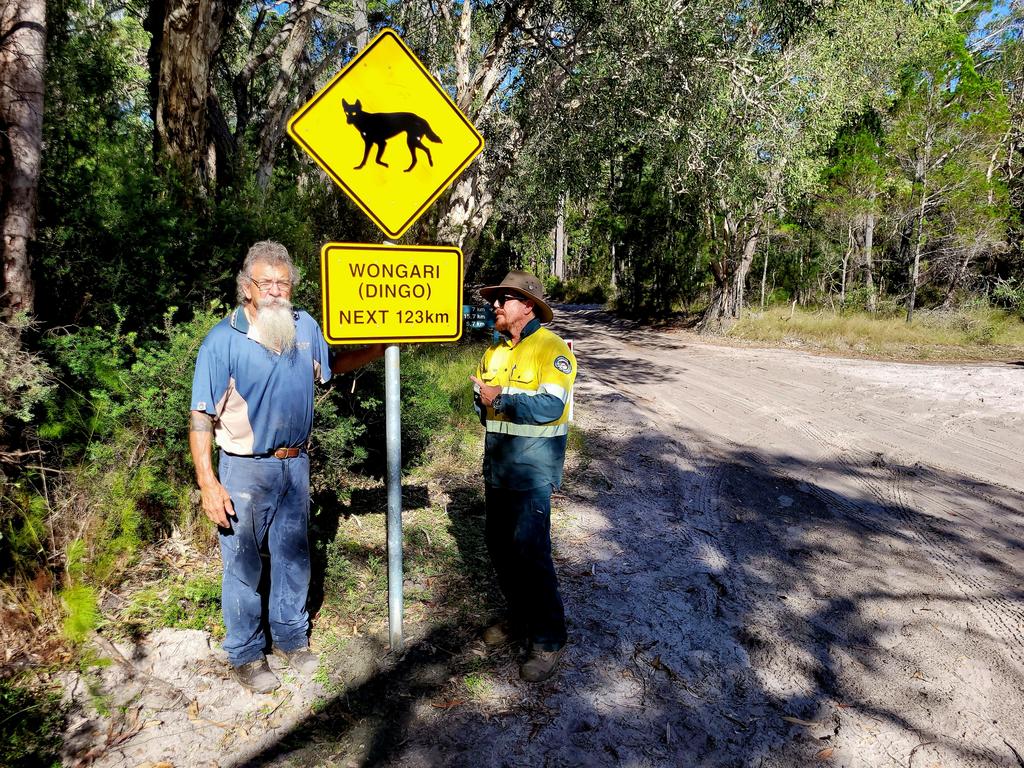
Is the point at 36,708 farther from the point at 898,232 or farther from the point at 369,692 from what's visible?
the point at 898,232

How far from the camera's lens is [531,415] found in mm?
2986

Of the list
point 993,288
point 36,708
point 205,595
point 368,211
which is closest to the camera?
point 36,708

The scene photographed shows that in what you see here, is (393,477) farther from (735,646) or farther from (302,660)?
(735,646)

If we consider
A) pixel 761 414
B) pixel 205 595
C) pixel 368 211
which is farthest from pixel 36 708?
pixel 761 414

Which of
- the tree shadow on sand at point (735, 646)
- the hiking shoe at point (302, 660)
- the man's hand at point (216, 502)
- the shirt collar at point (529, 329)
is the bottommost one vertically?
the tree shadow on sand at point (735, 646)

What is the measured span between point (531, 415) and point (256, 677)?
1.81 metres

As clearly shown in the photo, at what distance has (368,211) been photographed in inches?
114

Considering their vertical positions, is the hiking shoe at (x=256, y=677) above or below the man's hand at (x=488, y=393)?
below

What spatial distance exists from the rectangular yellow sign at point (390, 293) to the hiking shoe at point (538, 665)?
165cm

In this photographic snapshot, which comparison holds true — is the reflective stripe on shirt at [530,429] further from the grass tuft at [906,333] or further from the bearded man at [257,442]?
the grass tuft at [906,333]

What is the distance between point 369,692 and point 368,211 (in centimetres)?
229

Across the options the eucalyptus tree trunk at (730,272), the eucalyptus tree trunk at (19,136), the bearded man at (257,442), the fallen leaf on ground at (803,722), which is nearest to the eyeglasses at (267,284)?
the bearded man at (257,442)

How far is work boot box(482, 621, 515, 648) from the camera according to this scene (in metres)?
3.34

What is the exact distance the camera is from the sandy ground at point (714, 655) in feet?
8.79
